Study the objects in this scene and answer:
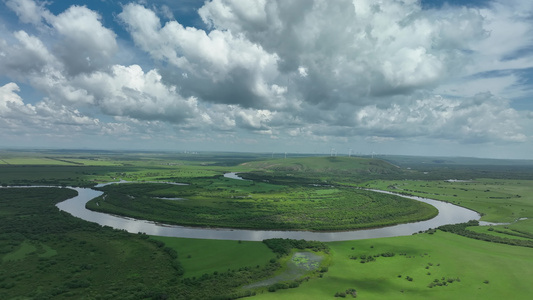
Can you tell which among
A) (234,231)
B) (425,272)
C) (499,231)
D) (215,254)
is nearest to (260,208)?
(234,231)

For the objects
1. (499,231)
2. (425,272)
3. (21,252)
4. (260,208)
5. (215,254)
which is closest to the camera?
(425,272)

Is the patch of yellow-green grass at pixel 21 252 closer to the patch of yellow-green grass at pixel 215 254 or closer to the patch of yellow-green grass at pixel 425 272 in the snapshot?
the patch of yellow-green grass at pixel 215 254

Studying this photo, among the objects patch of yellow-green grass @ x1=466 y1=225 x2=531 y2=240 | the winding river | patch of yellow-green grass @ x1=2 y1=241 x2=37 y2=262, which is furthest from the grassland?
patch of yellow-green grass @ x1=2 y1=241 x2=37 y2=262

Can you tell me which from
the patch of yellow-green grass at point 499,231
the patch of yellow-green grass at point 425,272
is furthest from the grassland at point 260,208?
the patch of yellow-green grass at point 425,272

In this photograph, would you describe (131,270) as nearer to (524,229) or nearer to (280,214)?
(280,214)

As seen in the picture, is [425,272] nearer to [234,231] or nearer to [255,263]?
[255,263]
